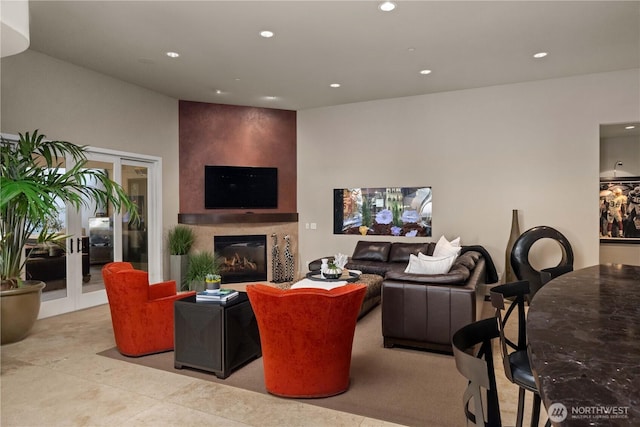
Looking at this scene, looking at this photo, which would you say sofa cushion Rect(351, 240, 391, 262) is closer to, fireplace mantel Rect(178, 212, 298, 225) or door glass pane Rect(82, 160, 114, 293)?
fireplace mantel Rect(178, 212, 298, 225)

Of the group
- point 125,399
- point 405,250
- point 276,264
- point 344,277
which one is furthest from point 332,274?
point 125,399

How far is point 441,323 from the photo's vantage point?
142 inches

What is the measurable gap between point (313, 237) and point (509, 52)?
4592 mm

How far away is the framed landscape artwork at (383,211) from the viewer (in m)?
6.80

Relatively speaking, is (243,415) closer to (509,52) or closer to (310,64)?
(310,64)

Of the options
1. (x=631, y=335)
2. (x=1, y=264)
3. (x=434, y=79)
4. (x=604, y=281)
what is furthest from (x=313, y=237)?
(x=631, y=335)

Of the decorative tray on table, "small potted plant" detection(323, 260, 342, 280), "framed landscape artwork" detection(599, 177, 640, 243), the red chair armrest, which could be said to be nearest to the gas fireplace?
the decorative tray on table

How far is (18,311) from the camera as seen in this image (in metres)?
4.02

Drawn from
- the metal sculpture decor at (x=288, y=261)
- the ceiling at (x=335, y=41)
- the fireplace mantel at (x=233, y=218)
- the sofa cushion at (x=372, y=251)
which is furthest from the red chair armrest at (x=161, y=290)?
the metal sculpture decor at (x=288, y=261)

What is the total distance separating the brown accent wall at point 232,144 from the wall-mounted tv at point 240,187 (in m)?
0.09

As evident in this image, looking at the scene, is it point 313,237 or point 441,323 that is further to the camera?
point 313,237

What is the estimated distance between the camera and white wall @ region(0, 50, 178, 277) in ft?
15.5

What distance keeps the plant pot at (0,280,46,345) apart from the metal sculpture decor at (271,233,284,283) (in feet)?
13.1

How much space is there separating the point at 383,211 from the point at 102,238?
4716 millimetres
